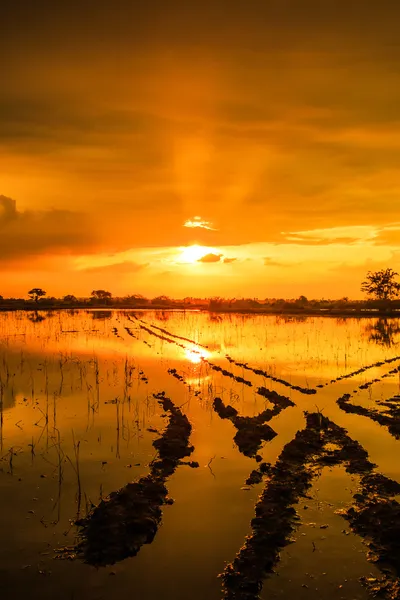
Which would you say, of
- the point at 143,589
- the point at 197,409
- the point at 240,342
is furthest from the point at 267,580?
the point at 240,342

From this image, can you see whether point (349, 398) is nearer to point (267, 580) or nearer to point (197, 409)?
point (197, 409)

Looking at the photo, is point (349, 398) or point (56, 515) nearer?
point (56, 515)

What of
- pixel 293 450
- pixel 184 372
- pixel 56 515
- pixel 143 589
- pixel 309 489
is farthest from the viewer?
pixel 184 372

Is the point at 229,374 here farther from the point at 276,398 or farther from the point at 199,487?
the point at 199,487

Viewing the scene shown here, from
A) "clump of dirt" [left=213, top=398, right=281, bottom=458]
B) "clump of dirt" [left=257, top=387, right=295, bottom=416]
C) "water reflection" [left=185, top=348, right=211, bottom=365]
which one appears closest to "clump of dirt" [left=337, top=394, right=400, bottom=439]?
"clump of dirt" [left=257, top=387, right=295, bottom=416]

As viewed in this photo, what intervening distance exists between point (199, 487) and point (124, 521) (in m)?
1.61

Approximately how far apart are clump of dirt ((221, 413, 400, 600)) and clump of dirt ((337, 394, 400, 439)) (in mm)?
1504

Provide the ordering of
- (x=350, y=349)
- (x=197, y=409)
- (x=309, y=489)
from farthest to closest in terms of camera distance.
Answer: (x=350, y=349), (x=197, y=409), (x=309, y=489)

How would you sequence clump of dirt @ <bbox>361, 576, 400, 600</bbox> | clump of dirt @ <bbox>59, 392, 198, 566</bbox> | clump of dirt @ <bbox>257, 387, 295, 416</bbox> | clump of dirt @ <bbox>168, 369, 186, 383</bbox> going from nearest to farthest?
clump of dirt @ <bbox>361, 576, 400, 600</bbox> < clump of dirt @ <bbox>59, 392, 198, 566</bbox> < clump of dirt @ <bbox>257, 387, 295, 416</bbox> < clump of dirt @ <bbox>168, 369, 186, 383</bbox>

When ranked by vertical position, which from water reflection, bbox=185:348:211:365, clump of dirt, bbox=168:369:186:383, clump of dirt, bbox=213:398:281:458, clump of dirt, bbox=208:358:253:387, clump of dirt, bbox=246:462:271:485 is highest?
water reflection, bbox=185:348:211:365

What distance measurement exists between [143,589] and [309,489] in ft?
10.2

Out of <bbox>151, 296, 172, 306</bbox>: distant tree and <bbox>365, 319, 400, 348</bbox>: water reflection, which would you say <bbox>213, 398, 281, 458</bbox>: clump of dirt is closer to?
<bbox>365, 319, 400, 348</bbox>: water reflection

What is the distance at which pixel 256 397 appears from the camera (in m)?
13.5

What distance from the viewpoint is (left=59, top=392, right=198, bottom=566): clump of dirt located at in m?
5.50
